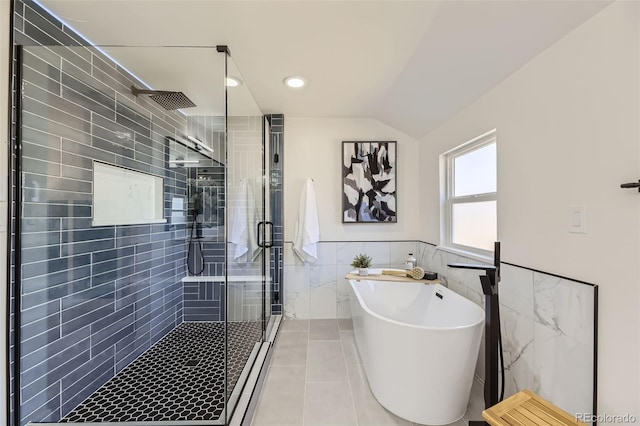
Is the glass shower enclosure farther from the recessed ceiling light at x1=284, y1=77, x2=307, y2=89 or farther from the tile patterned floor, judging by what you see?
the recessed ceiling light at x1=284, y1=77, x2=307, y2=89

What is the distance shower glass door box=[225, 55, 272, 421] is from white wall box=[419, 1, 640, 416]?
1.98m

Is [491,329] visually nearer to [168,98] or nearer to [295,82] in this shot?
[295,82]

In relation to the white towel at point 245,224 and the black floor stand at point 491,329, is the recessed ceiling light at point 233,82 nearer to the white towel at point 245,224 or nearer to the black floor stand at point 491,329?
the white towel at point 245,224

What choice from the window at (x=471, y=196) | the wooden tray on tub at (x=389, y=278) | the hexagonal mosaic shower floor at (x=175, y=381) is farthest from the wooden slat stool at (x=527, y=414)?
the hexagonal mosaic shower floor at (x=175, y=381)

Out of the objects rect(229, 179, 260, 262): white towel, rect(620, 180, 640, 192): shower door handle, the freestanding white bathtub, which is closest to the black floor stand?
the freestanding white bathtub

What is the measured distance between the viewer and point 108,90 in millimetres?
1846

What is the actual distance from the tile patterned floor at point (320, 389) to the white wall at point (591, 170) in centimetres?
101

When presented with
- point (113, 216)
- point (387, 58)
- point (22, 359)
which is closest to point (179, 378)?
point (22, 359)

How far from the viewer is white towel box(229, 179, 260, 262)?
2332 millimetres

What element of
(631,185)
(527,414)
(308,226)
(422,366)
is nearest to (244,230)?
(308,226)

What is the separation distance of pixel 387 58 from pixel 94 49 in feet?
6.58

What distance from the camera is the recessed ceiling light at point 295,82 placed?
223cm

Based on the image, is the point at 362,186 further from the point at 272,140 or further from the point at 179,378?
the point at 179,378

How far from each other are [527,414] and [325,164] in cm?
259
